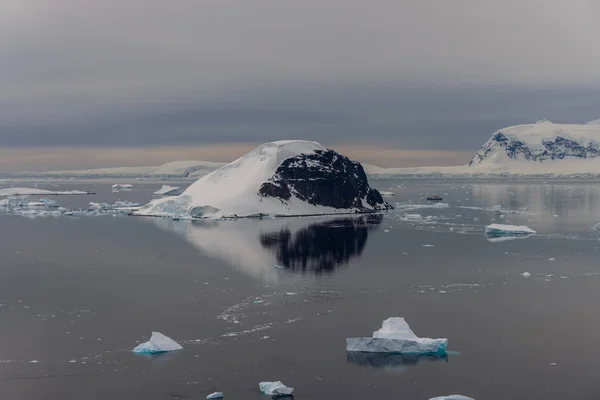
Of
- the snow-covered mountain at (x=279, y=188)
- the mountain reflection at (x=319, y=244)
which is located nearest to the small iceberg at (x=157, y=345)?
the mountain reflection at (x=319, y=244)

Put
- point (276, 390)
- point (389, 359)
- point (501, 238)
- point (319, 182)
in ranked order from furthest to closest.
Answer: point (319, 182)
point (501, 238)
point (389, 359)
point (276, 390)

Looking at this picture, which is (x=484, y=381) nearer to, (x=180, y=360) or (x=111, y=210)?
(x=180, y=360)

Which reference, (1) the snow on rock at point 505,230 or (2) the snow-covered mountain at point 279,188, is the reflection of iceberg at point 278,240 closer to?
(2) the snow-covered mountain at point 279,188

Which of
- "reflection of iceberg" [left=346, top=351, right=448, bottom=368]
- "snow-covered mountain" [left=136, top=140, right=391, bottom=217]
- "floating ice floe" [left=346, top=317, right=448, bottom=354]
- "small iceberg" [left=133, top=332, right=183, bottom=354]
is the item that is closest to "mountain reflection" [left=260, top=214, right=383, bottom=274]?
"snow-covered mountain" [left=136, top=140, right=391, bottom=217]

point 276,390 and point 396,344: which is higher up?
point 396,344

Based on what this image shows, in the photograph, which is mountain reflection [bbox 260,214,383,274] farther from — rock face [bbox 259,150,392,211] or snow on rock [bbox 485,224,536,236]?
rock face [bbox 259,150,392,211]

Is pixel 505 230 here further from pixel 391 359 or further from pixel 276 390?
pixel 276 390

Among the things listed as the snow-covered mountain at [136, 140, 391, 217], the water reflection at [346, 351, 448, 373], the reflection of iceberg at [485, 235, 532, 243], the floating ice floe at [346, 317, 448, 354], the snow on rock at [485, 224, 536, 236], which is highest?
the snow-covered mountain at [136, 140, 391, 217]

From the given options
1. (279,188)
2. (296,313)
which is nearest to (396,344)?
(296,313)
